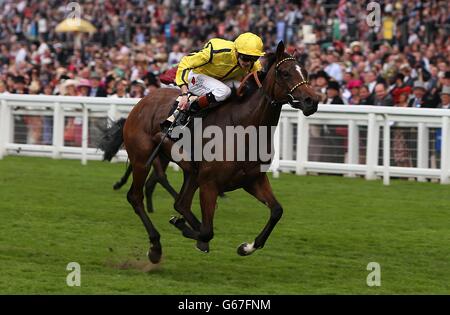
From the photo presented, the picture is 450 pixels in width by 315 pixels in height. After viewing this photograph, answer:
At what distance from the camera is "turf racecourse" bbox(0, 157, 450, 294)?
7.52 meters

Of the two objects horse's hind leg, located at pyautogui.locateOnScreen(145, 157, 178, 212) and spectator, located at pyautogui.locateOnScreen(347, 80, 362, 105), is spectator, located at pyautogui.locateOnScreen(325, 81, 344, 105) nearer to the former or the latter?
spectator, located at pyautogui.locateOnScreen(347, 80, 362, 105)

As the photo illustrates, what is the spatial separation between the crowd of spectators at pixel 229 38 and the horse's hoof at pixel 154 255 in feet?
6.21

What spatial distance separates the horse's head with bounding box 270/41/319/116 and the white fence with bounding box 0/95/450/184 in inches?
241

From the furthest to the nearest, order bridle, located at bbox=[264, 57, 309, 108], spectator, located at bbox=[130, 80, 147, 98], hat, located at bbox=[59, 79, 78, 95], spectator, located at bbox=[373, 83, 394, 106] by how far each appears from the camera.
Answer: hat, located at bbox=[59, 79, 78, 95]
spectator, located at bbox=[130, 80, 147, 98]
spectator, located at bbox=[373, 83, 394, 106]
bridle, located at bbox=[264, 57, 309, 108]

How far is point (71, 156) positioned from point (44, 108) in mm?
874

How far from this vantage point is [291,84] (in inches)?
308

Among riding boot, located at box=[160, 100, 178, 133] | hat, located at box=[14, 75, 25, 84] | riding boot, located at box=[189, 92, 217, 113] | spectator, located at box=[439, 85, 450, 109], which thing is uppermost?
hat, located at box=[14, 75, 25, 84]

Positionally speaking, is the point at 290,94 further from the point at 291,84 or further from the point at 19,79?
the point at 19,79

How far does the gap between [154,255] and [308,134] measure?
6.93m

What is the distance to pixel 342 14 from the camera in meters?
22.0

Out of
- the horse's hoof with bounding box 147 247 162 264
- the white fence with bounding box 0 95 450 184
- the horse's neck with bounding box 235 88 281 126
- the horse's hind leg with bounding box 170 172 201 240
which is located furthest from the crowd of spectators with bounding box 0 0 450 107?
the horse's hoof with bounding box 147 247 162 264

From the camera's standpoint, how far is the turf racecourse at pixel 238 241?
752cm

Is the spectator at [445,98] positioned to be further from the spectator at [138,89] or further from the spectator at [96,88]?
the spectator at [96,88]

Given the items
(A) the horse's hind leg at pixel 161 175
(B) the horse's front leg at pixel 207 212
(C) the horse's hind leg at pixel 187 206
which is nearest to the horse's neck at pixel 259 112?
(B) the horse's front leg at pixel 207 212
